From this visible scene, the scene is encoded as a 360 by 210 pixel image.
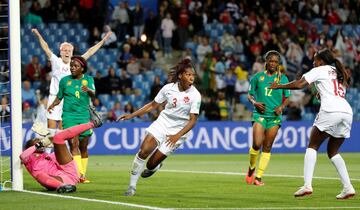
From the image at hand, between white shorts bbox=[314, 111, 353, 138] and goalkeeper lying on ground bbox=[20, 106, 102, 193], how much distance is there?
326 centimetres

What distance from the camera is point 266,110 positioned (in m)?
16.9

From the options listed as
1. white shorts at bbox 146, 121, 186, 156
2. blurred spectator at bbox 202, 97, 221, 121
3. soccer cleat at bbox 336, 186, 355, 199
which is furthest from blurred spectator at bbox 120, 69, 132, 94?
soccer cleat at bbox 336, 186, 355, 199

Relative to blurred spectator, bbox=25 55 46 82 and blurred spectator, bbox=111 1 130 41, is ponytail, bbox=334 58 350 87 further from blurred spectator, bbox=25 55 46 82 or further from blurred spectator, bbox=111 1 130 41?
blurred spectator, bbox=111 1 130 41

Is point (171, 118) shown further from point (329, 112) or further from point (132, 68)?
point (132, 68)

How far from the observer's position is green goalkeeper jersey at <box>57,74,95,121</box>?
1606cm

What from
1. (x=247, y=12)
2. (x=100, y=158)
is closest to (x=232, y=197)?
(x=100, y=158)

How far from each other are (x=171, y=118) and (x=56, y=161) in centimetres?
196

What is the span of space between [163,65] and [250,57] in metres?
3.10

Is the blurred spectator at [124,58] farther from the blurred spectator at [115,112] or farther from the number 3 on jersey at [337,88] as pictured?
the number 3 on jersey at [337,88]

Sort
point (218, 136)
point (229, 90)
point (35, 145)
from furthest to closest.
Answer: point (229, 90), point (218, 136), point (35, 145)

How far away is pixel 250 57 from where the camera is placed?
3428cm

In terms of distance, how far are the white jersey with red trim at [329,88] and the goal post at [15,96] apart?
14.8 ft

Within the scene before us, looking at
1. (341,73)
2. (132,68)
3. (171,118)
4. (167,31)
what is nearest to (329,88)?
(341,73)

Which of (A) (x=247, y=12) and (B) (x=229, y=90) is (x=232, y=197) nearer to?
(B) (x=229, y=90)
